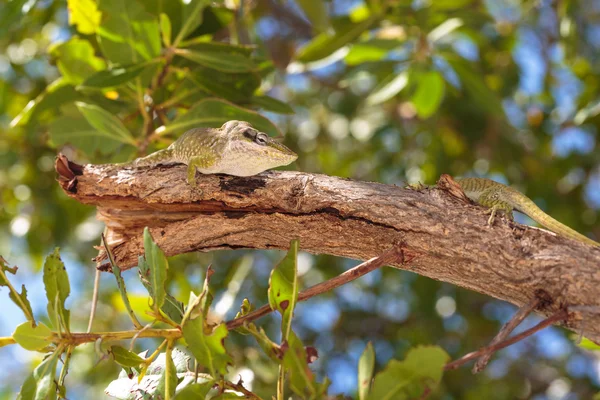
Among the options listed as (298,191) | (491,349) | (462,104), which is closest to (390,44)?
(462,104)

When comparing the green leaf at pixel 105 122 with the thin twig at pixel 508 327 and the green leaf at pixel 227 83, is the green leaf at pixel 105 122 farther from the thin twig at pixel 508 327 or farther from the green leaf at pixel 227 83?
the thin twig at pixel 508 327

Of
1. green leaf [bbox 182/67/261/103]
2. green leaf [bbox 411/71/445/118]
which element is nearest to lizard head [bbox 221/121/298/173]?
green leaf [bbox 182/67/261/103]

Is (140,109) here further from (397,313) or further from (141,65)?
(397,313)

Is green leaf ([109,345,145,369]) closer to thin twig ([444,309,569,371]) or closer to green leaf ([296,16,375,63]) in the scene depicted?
thin twig ([444,309,569,371])

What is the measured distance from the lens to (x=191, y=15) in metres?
3.28

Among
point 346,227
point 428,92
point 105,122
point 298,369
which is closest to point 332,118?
point 428,92

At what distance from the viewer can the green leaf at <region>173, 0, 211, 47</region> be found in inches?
128

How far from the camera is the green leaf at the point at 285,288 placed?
184 cm

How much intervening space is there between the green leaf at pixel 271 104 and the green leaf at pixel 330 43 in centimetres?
96

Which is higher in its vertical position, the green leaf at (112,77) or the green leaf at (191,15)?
the green leaf at (191,15)

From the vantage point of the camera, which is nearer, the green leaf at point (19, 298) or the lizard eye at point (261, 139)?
the green leaf at point (19, 298)

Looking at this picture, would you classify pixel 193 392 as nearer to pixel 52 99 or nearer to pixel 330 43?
pixel 52 99

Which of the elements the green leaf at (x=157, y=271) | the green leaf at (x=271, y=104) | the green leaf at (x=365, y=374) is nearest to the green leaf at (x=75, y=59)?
the green leaf at (x=271, y=104)

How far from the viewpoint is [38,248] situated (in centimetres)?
532
